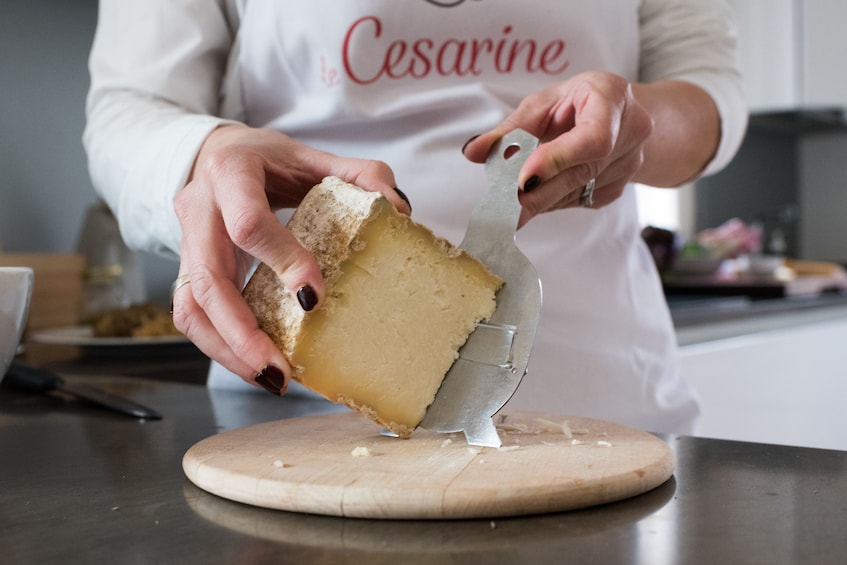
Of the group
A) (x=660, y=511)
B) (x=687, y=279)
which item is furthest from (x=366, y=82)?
(x=687, y=279)

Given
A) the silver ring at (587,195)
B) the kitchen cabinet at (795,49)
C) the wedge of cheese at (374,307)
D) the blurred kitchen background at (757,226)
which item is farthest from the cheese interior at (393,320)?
the kitchen cabinet at (795,49)

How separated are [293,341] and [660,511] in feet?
0.91

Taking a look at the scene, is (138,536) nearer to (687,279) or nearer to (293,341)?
(293,341)

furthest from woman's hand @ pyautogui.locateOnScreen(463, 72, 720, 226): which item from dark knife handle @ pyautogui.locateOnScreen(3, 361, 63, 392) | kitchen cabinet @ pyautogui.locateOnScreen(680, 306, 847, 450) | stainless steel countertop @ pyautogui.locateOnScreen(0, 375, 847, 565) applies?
kitchen cabinet @ pyautogui.locateOnScreen(680, 306, 847, 450)

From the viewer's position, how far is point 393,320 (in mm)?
729

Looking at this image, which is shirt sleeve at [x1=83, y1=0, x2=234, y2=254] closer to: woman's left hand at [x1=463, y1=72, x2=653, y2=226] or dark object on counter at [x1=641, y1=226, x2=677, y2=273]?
woman's left hand at [x1=463, y1=72, x2=653, y2=226]

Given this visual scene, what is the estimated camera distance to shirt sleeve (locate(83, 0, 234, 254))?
2.92ft

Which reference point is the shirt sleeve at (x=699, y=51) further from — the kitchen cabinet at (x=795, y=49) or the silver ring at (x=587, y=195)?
the kitchen cabinet at (x=795, y=49)

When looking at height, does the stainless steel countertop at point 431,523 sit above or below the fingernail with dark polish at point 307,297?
below

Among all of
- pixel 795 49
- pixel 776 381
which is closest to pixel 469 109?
pixel 776 381

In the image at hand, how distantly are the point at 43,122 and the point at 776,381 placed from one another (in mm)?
1618

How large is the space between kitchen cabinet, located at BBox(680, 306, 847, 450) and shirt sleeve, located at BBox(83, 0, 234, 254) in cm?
116

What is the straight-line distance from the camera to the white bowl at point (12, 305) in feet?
2.65

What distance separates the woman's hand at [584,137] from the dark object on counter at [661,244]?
69.4 inches
